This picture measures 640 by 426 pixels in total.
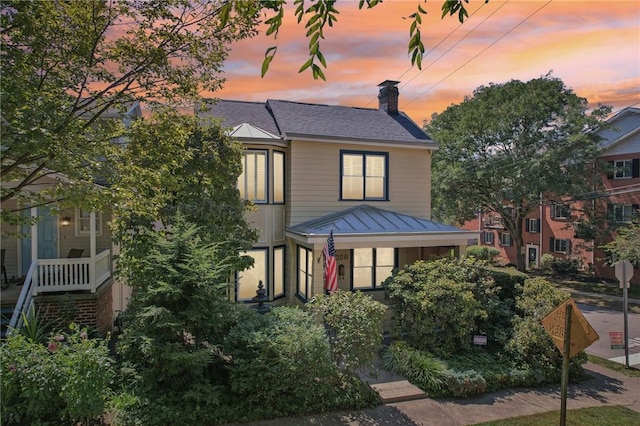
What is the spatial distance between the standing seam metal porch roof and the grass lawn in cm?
655

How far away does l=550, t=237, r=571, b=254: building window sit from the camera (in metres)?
30.9

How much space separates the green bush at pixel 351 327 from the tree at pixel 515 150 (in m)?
19.8

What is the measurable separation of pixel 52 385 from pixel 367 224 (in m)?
9.70

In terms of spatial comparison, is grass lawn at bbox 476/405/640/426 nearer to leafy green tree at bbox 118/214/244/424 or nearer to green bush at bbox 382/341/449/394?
green bush at bbox 382/341/449/394

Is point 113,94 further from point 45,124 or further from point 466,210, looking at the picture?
point 466,210

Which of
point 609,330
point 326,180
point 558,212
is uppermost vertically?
point 326,180

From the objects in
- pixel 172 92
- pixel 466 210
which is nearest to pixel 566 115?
pixel 466 210

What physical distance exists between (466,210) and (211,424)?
24909mm

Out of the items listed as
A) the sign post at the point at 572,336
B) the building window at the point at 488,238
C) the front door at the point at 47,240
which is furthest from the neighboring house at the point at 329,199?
the building window at the point at 488,238

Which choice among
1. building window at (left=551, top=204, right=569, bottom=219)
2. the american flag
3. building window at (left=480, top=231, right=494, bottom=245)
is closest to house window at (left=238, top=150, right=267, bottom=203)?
the american flag

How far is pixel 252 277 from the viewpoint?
44.8 feet

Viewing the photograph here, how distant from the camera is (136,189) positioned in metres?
7.04

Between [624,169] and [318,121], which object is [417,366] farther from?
[624,169]

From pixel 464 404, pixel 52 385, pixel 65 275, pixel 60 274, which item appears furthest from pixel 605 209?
pixel 52 385
